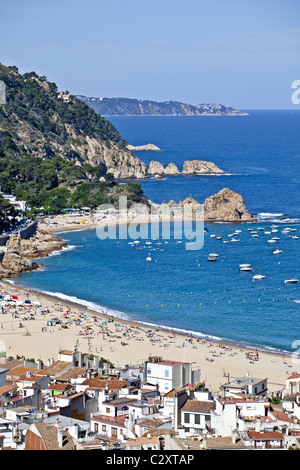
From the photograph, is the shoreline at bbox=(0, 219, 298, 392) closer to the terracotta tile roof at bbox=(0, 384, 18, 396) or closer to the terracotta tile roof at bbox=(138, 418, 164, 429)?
the terracotta tile roof at bbox=(0, 384, 18, 396)

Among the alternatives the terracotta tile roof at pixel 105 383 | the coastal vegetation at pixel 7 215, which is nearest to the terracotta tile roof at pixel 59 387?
the terracotta tile roof at pixel 105 383

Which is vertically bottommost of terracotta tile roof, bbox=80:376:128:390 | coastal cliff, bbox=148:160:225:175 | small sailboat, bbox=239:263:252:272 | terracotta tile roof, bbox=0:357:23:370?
terracotta tile roof, bbox=0:357:23:370

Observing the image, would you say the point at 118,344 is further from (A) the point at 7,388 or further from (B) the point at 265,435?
(B) the point at 265,435

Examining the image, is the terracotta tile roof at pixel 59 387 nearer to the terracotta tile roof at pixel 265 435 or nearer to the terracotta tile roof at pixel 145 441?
the terracotta tile roof at pixel 145 441

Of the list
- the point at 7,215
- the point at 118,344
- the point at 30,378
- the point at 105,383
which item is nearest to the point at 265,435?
the point at 105,383

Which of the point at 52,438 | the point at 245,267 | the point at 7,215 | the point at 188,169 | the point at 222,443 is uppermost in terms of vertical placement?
the point at 188,169

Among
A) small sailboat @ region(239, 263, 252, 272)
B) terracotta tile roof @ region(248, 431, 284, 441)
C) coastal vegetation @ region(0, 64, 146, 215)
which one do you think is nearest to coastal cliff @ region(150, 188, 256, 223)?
coastal vegetation @ region(0, 64, 146, 215)
